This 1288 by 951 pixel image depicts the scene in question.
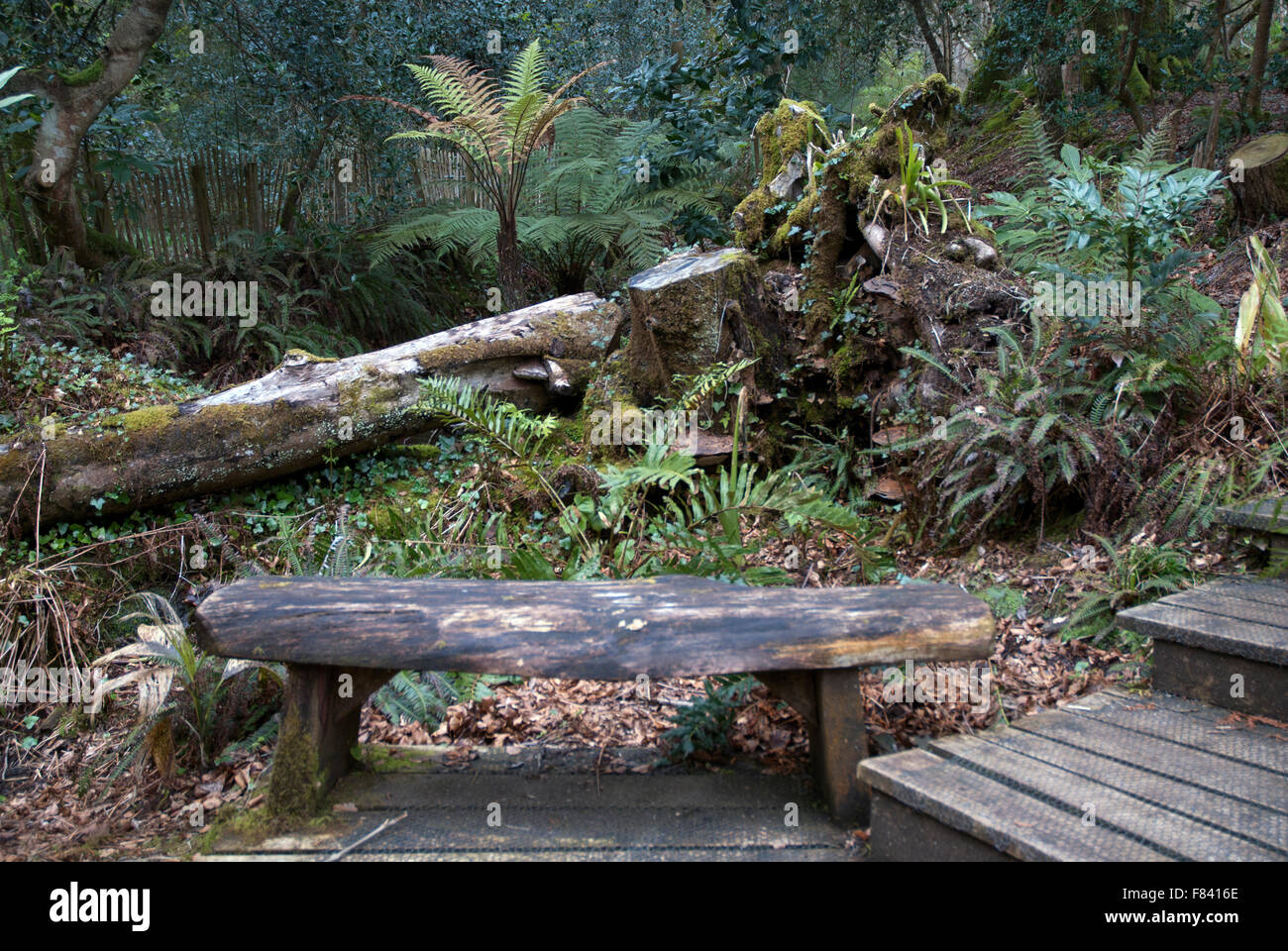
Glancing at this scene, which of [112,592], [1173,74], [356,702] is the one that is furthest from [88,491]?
[1173,74]

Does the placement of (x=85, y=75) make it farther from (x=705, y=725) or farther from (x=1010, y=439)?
(x=1010, y=439)

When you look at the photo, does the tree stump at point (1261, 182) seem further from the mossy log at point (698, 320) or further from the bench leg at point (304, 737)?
the bench leg at point (304, 737)

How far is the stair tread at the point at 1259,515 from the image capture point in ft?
9.53

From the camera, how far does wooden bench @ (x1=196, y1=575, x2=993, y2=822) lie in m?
2.15

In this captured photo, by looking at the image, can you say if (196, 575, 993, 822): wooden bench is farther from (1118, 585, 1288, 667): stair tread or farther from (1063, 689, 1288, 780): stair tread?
(1118, 585, 1288, 667): stair tread

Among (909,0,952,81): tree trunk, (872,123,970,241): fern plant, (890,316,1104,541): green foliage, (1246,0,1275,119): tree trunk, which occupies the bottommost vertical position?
(890,316,1104,541): green foliage

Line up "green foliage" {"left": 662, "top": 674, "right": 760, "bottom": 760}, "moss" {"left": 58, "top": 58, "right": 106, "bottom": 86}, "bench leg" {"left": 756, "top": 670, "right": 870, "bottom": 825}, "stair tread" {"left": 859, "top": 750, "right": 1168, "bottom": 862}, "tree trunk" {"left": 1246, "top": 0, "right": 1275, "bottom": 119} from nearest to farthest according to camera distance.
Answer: "stair tread" {"left": 859, "top": 750, "right": 1168, "bottom": 862} → "bench leg" {"left": 756, "top": 670, "right": 870, "bottom": 825} → "green foliage" {"left": 662, "top": 674, "right": 760, "bottom": 760} → "moss" {"left": 58, "top": 58, "right": 106, "bottom": 86} → "tree trunk" {"left": 1246, "top": 0, "right": 1275, "bottom": 119}

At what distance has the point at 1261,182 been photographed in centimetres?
619

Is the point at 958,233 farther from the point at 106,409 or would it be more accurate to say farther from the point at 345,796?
the point at 106,409

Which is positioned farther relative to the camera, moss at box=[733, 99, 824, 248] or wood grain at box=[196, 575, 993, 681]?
moss at box=[733, 99, 824, 248]

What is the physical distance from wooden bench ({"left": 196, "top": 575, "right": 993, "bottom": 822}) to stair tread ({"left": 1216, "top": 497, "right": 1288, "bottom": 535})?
1433 millimetres

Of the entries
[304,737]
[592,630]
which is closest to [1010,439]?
[592,630]

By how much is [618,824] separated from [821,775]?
60 centimetres

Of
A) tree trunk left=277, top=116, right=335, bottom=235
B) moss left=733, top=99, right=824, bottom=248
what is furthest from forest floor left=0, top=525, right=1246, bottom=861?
tree trunk left=277, top=116, right=335, bottom=235
